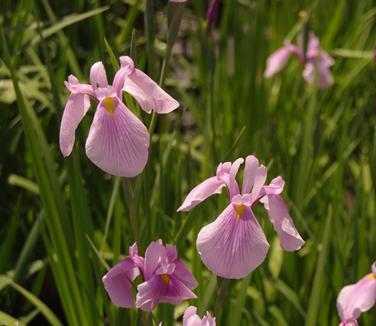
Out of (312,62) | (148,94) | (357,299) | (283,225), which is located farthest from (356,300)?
(312,62)

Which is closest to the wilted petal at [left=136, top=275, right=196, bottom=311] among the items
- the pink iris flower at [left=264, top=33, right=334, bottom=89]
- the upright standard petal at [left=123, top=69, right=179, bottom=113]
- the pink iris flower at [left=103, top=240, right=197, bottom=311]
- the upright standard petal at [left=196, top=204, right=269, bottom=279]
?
the pink iris flower at [left=103, top=240, right=197, bottom=311]

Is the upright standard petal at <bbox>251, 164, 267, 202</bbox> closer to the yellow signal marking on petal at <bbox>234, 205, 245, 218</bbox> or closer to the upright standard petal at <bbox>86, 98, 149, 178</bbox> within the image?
the yellow signal marking on petal at <bbox>234, 205, 245, 218</bbox>

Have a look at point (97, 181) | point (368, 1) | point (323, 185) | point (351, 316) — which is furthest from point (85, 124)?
point (368, 1)

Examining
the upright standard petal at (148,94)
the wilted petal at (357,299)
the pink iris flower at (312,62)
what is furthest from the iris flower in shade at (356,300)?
the pink iris flower at (312,62)

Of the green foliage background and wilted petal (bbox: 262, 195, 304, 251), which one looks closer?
wilted petal (bbox: 262, 195, 304, 251)

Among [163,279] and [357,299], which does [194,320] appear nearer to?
[163,279]

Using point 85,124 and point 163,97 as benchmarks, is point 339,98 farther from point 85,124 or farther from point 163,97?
point 163,97
